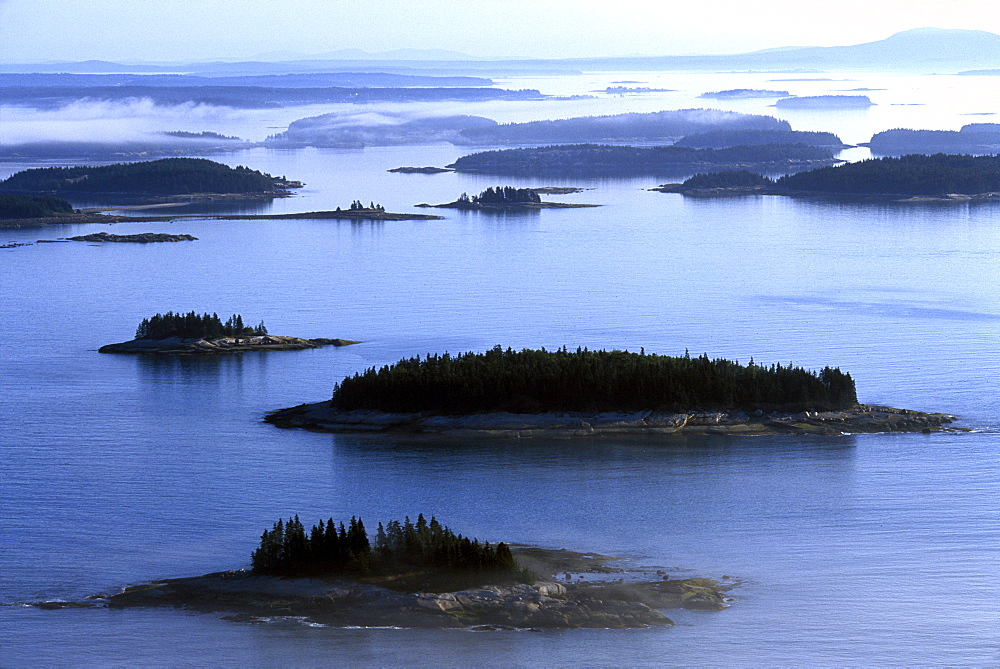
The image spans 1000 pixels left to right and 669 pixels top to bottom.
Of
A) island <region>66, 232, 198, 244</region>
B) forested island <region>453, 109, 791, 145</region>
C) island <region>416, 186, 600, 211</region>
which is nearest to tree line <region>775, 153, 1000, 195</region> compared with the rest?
island <region>416, 186, 600, 211</region>

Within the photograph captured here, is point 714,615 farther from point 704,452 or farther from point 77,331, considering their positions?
point 77,331

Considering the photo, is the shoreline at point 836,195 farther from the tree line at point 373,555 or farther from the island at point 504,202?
the tree line at point 373,555

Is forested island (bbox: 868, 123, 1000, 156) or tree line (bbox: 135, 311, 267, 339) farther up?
forested island (bbox: 868, 123, 1000, 156)

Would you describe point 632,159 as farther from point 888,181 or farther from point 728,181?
point 888,181

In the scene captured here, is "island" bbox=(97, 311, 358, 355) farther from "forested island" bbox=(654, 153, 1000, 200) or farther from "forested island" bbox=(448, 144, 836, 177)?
"forested island" bbox=(448, 144, 836, 177)

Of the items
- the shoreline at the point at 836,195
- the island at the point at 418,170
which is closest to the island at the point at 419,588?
the shoreline at the point at 836,195

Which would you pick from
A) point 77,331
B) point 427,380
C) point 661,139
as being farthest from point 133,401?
point 661,139
